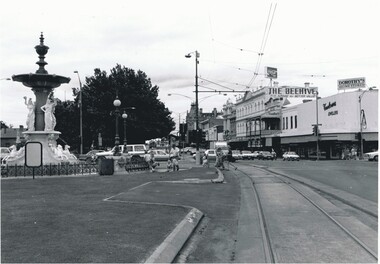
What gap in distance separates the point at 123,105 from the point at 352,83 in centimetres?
3091

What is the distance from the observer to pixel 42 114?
28484 millimetres

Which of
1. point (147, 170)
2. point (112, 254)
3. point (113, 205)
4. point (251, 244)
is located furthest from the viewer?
point (147, 170)

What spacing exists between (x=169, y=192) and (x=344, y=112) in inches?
1757

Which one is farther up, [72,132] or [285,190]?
[72,132]

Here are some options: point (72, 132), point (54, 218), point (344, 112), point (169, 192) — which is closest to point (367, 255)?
point (54, 218)

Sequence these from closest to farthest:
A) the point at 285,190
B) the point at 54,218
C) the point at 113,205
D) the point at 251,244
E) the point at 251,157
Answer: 1. the point at 251,244
2. the point at 54,218
3. the point at 113,205
4. the point at 285,190
5. the point at 251,157

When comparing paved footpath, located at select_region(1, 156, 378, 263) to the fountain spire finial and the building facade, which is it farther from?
the building facade

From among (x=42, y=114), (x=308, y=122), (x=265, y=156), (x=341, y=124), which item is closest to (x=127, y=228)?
(x=42, y=114)

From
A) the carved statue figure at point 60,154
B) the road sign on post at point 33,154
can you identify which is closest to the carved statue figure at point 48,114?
the carved statue figure at point 60,154

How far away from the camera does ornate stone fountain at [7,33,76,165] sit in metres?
27.4

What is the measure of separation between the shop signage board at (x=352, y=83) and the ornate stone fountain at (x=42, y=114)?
43008 millimetres

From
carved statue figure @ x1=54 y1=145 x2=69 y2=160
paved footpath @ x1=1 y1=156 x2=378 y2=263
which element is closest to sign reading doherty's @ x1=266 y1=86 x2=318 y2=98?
carved statue figure @ x1=54 y1=145 x2=69 y2=160

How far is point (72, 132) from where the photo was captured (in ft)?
236

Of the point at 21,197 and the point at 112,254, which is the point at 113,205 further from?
the point at 112,254
